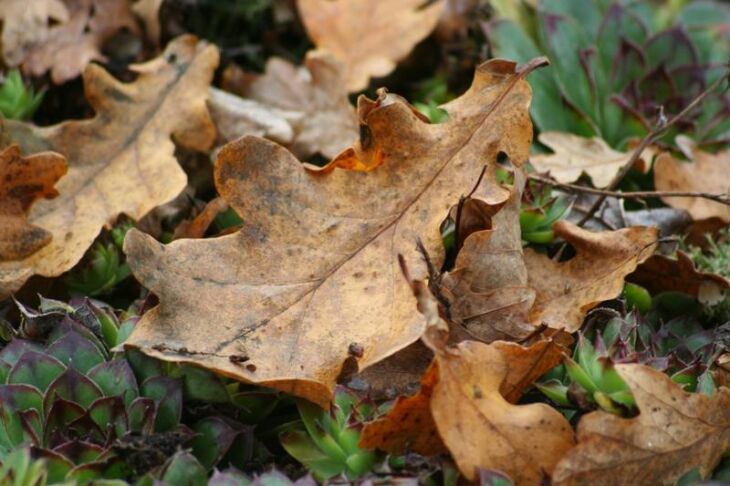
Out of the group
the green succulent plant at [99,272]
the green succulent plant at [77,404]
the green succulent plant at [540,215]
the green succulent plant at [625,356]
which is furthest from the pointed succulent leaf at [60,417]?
the green succulent plant at [540,215]

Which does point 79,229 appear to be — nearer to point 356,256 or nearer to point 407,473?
point 356,256

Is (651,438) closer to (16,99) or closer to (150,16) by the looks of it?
(16,99)

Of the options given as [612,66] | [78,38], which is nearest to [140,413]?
[78,38]

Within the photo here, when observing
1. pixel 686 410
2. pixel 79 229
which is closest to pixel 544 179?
pixel 686 410

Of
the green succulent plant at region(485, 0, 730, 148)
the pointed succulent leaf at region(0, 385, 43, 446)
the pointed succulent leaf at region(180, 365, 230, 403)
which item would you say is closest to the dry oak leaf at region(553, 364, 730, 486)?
the pointed succulent leaf at region(180, 365, 230, 403)

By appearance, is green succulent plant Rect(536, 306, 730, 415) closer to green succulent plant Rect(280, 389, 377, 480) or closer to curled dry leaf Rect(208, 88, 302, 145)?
green succulent plant Rect(280, 389, 377, 480)

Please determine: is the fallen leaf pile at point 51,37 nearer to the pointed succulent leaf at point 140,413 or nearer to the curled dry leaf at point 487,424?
the pointed succulent leaf at point 140,413

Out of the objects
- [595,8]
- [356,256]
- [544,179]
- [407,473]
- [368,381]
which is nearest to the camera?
[407,473]
